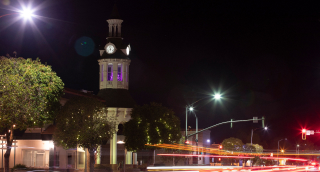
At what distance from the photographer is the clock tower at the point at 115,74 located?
64688 millimetres

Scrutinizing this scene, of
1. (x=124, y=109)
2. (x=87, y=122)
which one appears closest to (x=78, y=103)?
(x=87, y=122)

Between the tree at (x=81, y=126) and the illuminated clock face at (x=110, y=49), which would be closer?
the tree at (x=81, y=126)

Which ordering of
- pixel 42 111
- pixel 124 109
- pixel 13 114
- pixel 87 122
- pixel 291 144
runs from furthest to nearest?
pixel 291 144 → pixel 124 109 → pixel 87 122 → pixel 42 111 → pixel 13 114

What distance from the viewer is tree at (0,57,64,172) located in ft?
107

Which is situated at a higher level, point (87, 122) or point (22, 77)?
point (22, 77)

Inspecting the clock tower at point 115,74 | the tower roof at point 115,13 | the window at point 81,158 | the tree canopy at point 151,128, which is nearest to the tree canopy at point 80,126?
the tree canopy at point 151,128

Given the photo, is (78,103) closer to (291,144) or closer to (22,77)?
(22,77)

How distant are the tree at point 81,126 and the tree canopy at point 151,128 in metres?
8.76

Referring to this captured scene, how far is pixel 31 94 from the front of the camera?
3353cm

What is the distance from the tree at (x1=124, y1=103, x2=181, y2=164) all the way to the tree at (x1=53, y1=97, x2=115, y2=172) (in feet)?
28.7

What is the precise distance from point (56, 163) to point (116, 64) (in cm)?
2211

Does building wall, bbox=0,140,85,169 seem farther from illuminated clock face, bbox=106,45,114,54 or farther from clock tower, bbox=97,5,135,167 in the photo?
illuminated clock face, bbox=106,45,114,54

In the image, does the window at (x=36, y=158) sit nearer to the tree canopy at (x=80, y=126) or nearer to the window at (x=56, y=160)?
the window at (x=56, y=160)

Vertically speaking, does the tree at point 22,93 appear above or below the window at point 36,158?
above
